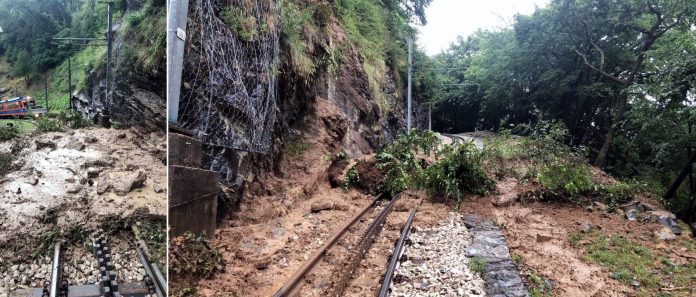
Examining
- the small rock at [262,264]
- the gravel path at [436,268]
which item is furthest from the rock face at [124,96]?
the gravel path at [436,268]

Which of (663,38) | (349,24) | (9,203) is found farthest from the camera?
(663,38)

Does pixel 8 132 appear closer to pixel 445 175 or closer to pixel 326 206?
pixel 326 206

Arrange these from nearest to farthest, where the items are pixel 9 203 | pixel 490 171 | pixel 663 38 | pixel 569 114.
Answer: pixel 9 203 → pixel 490 171 → pixel 663 38 → pixel 569 114

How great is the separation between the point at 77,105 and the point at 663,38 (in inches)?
800

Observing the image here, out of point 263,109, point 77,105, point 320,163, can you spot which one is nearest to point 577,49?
point 320,163

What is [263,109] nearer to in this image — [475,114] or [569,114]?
[569,114]

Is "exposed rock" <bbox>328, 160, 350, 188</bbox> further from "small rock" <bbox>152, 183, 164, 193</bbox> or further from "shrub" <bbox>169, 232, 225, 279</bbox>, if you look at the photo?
"small rock" <bbox>152, 183, 164, 193</bbox>

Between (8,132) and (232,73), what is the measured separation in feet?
17.8

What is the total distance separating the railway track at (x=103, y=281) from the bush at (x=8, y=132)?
265 millimetres

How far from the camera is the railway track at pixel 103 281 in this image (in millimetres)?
1066

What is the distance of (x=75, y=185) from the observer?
3.69ft

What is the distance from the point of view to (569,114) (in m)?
21.9

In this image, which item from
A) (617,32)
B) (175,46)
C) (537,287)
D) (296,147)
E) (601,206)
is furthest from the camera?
(617,32)

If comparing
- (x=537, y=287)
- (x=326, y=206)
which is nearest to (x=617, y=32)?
(x=326, y=206)
